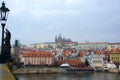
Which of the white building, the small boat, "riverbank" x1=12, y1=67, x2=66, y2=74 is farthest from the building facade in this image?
the white building

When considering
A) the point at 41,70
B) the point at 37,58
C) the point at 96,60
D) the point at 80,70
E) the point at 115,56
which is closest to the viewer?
→ the point at 41,70

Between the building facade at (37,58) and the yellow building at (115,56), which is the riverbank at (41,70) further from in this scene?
the yellow building at (115,56)

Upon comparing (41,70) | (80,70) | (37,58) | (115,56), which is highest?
(115,56)

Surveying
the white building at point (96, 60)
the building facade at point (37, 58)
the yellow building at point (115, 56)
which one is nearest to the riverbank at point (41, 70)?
the building facade at point (37, 58)

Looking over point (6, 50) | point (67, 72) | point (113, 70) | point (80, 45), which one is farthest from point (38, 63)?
point (80, 45)

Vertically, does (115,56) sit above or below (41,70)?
above

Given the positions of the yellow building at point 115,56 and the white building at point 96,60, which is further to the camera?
the yellow building at point 115,56

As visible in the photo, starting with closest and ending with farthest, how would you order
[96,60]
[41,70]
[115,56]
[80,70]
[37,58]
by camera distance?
1. [41,70]
2. [80,70]
3. [37,58]
4. [96,60]
5. [115,56]

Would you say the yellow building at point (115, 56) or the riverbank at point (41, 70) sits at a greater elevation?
the yellow building at point (115, 56)

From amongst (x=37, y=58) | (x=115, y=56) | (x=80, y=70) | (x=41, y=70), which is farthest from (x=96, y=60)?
(x=41, y=70)

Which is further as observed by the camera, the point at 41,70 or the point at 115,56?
the point at 115,56

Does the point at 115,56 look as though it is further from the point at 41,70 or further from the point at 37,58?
the point at 41,70

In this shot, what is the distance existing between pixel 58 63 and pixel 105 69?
9016 mm

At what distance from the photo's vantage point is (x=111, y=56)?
241 ft
